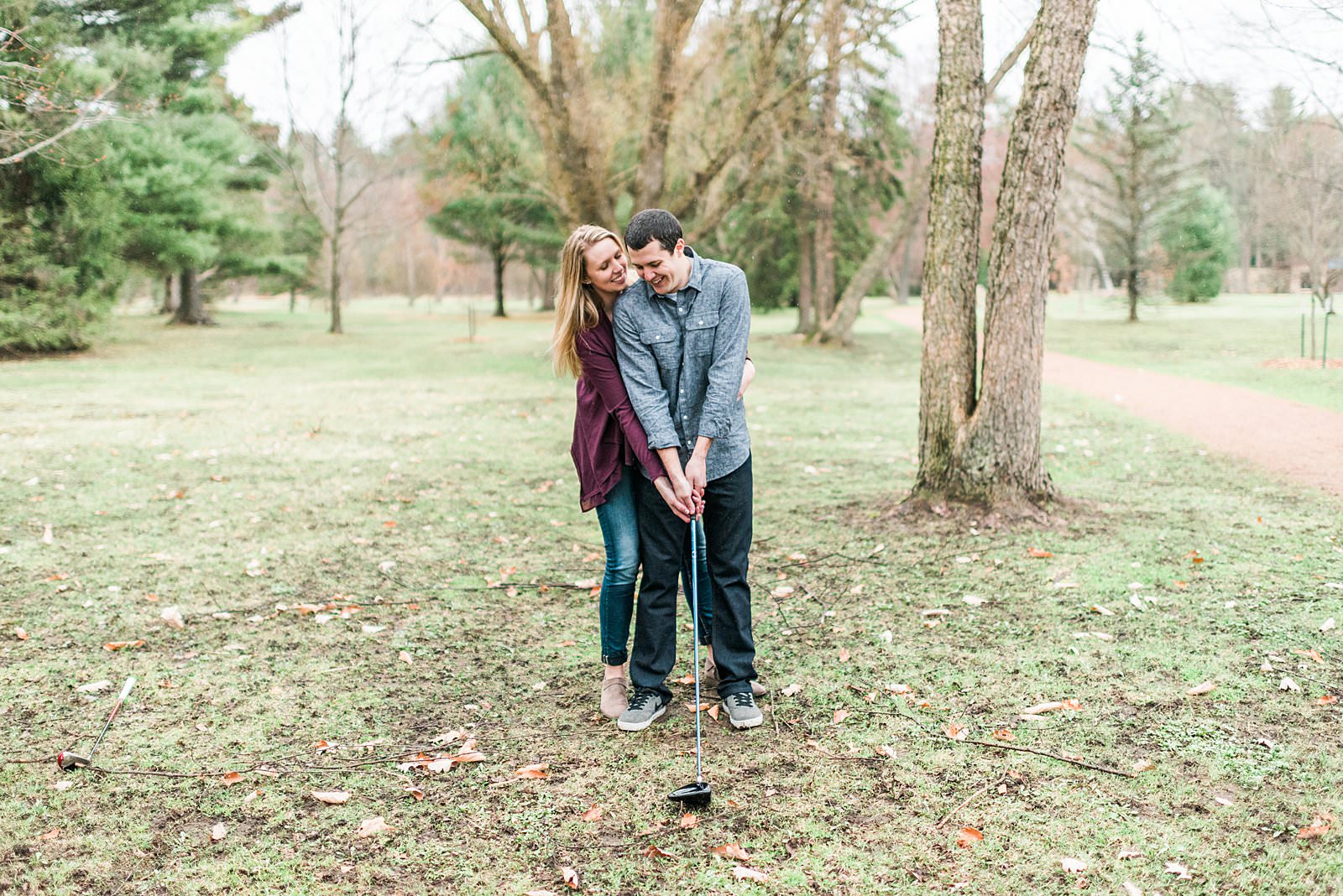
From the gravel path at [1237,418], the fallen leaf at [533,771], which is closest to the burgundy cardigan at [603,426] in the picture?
the fallen leaf at [533,771]

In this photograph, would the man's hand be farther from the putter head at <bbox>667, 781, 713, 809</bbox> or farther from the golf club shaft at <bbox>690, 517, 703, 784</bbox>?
the putter head at <bbox>667, 781, 713, 809</bbox>

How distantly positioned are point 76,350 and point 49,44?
6.24 meters

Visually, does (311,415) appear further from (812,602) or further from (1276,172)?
(1276,172)

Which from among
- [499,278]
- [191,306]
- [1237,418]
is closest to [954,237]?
[1237,418]

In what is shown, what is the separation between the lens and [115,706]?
13.4 ft

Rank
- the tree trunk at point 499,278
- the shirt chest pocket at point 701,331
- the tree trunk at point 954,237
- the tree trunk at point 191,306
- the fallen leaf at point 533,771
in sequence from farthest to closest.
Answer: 1. the tree trunk at point 499,278
2. the tree trunk at point 191,306
3. the tree trunk at point 954,237
4. the shirt chest pocket at point 701,331
5. the fallen leaf at point 533,771

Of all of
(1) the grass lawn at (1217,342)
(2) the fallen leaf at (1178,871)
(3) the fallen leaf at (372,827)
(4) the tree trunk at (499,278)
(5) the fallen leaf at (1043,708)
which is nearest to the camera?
(2) the fallen leaf at (1178,871)

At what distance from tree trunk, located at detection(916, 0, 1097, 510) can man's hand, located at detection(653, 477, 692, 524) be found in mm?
3405

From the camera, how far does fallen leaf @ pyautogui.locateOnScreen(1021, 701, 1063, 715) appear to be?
3.87 metres

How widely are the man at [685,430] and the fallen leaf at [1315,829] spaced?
1738 mm

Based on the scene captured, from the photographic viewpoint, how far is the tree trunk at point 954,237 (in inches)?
253

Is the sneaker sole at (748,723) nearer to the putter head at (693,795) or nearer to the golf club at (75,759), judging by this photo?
the putter head at (693,795)

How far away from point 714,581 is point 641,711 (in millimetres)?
567

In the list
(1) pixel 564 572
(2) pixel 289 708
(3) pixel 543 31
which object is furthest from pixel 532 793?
(3) pixel 543 31
